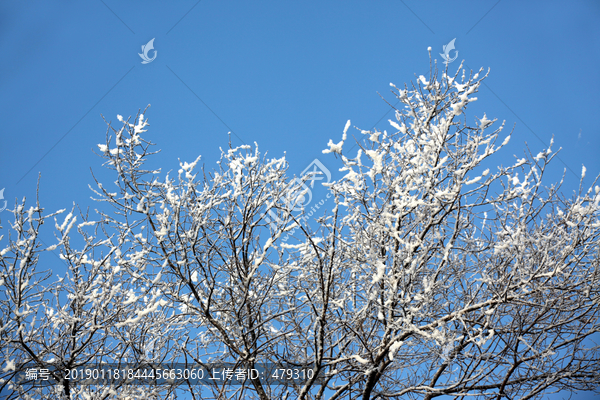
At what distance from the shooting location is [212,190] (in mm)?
4797

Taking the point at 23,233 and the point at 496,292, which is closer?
the point at 496,292

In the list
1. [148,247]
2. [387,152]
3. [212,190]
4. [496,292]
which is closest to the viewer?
[496,292]

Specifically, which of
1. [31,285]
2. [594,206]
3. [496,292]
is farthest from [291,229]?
[594,206]

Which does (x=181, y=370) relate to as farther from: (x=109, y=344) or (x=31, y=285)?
(x=31, y=285)

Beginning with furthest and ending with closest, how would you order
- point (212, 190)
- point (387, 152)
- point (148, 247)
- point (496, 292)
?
point (387, 152)
point (212, 190)
point (148, 247)
point (496, 292)

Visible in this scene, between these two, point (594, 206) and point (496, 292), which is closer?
point (496, 292)

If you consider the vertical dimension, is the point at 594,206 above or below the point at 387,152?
below

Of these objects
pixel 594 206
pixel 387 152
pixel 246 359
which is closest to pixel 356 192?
pixel 387 152

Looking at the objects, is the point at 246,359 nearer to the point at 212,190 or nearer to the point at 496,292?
the point at 212,190

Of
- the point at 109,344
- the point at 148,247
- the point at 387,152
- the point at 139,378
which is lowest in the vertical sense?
the point at 139,378

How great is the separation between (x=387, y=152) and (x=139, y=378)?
373cm

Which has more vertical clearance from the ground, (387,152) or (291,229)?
(387,152)

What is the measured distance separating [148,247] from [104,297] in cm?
112

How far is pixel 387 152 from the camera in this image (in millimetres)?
5145
